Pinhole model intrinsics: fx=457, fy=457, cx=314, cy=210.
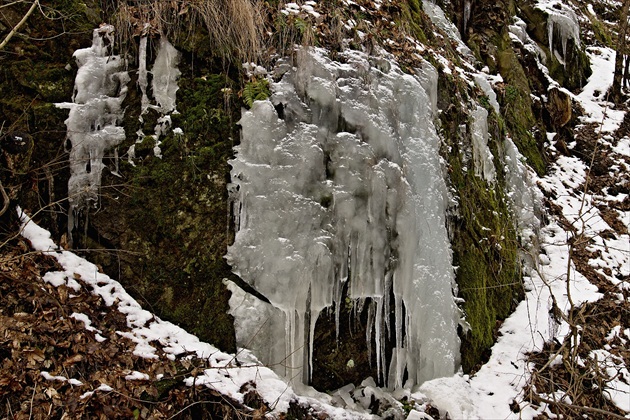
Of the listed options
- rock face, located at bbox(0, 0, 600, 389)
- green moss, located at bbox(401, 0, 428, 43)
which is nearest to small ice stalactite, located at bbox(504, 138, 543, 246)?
rock face, located at bbox(0, 0, 600, 389)

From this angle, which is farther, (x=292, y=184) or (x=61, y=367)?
(x=292, y=184)

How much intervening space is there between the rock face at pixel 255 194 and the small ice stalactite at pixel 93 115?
75mm

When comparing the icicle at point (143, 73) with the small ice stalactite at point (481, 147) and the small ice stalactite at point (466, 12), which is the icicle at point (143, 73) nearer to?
the small ice stalactite at point (481, 147)

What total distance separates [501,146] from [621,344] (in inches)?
122

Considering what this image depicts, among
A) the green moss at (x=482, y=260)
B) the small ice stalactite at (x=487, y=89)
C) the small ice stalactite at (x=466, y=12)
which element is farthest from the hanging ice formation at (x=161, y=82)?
the small ice stalactite at (x=466, y=12)

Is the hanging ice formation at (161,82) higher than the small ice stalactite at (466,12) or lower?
lower

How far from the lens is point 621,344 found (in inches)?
220

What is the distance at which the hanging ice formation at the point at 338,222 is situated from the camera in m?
4.09

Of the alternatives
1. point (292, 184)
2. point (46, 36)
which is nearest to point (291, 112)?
point (292, 184)

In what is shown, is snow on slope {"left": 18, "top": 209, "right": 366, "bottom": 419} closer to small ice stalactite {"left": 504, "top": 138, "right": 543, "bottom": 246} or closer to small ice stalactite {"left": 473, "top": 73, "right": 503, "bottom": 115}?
small ice stalactite {"left": 504, "top": 138, "right": 543, "bottom": 246}

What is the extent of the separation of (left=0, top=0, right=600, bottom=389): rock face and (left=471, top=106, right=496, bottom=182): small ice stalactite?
102cm

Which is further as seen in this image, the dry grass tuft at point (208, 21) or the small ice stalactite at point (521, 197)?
the small ice stalactite at point (521, 197)

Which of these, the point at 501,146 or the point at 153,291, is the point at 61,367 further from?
the point at 501,146

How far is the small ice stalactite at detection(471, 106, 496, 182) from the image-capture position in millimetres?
6223
